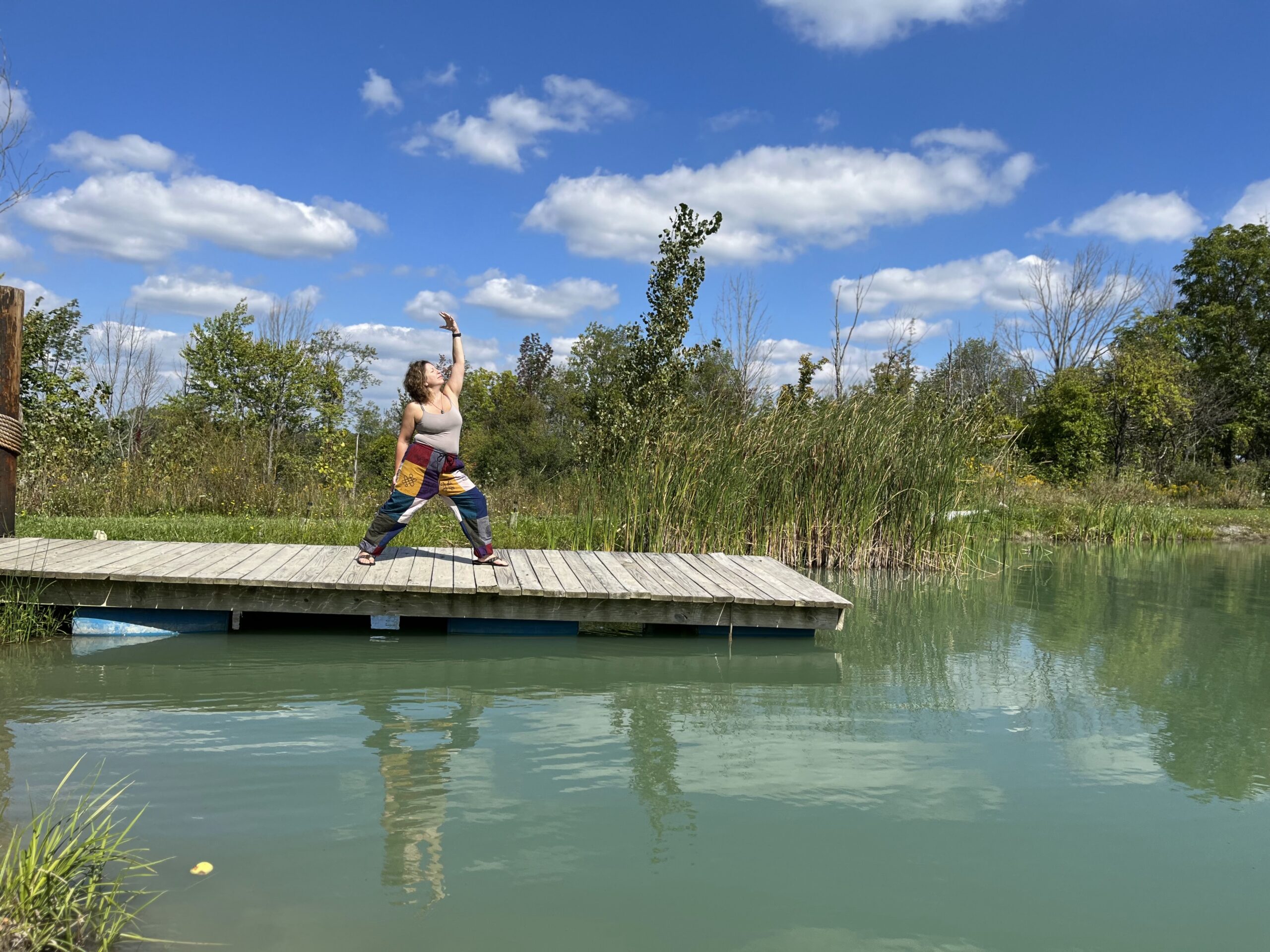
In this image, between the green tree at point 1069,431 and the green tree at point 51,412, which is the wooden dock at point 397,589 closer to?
the green tree at point 51,412

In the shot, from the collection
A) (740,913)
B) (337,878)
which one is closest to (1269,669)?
(740,913)

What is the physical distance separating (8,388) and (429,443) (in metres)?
3.41

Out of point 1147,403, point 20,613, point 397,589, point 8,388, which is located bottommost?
point 20,613

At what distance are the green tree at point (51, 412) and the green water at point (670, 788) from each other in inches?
223

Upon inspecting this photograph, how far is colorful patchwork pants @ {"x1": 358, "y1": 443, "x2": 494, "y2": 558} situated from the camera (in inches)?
241

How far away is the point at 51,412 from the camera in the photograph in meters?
10.3

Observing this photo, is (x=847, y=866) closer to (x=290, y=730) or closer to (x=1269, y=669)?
(x=290, y=730)

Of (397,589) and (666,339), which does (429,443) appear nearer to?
(397,589)

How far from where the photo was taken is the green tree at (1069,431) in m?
21.6

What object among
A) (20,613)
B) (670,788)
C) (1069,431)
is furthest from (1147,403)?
(20,613)

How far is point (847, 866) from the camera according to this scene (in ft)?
9.65

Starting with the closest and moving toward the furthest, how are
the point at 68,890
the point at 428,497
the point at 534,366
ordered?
the point at 68,890 < the point at 428,497 < the point at 534,366

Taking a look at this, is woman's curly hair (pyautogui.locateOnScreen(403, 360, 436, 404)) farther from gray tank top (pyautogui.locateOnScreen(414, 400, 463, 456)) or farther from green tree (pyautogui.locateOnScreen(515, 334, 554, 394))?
green tree (pyautogui.locateOnScreen(515, 334, 554, 394))

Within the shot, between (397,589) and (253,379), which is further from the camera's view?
(253,379)
